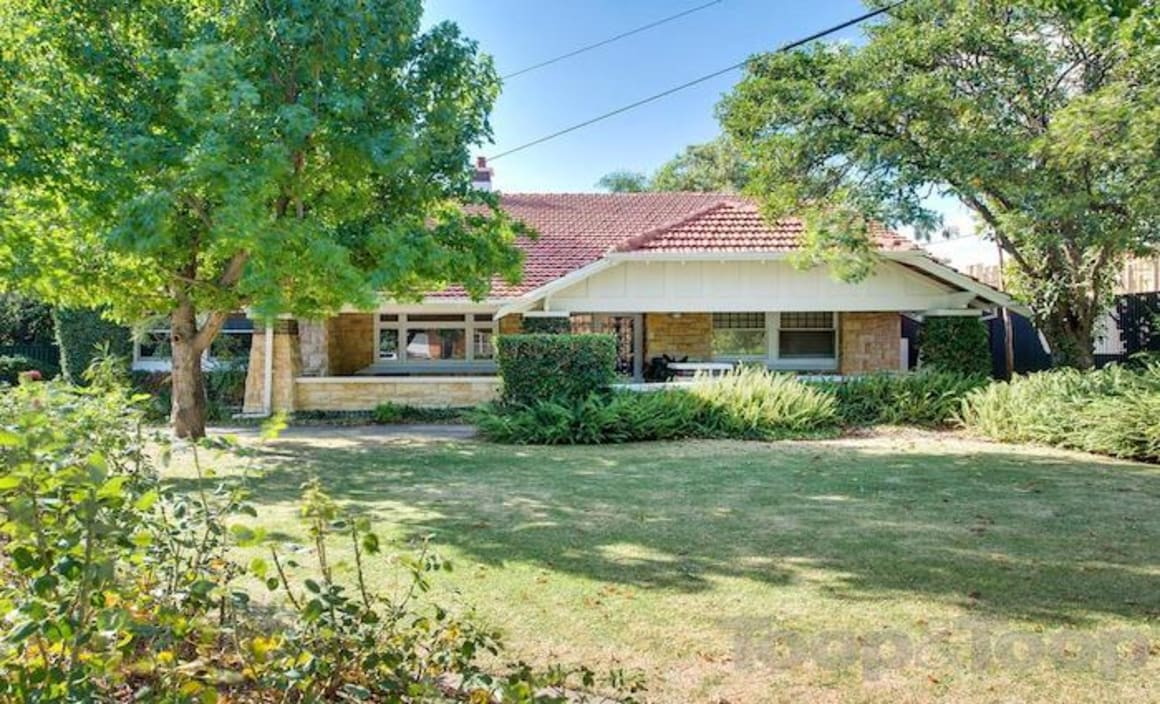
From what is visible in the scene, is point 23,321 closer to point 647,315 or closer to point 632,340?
point 632,340

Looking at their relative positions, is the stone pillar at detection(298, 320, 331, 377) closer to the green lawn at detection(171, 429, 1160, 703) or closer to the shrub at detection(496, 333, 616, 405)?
the shrub at detection(496, 333, 616, 405)

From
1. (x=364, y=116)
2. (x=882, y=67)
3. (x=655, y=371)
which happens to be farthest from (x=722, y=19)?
(x=364, y=116)

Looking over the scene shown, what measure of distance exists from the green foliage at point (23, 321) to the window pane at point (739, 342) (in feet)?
59.5

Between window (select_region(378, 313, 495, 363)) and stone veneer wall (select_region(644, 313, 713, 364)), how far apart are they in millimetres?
4005

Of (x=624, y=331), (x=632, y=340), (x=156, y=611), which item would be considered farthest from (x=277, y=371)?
(x=156, y=611)

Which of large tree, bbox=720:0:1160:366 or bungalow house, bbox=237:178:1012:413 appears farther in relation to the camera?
bungalow house, bbox=237:178:1012:413

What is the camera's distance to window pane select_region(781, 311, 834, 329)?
18.2 meters

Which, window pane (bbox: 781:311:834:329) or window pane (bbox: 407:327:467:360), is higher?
window pane (bbox: 781:311:834:329)

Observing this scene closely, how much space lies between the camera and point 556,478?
28.8 ft

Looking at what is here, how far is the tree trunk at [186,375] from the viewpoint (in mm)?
11430

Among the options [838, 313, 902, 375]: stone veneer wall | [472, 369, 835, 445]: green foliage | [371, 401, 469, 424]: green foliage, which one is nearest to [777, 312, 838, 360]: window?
Answer: [838, 313, 902, 375]: stone veneer wall

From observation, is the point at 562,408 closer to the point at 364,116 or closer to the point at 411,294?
the point at 411,294

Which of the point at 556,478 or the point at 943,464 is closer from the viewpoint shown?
the point at 556,478

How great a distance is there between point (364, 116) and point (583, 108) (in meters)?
11.0
